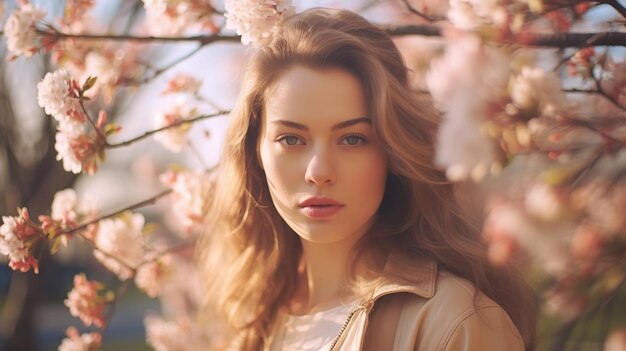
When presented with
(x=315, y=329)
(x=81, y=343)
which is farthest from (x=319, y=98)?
(x=81, y=343)

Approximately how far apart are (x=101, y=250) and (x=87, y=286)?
0.45 feet

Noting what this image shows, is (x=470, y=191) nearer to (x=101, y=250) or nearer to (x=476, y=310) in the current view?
(x=476, y=310)

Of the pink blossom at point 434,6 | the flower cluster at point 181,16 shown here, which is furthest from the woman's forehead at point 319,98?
the pink blossom at point 434,6

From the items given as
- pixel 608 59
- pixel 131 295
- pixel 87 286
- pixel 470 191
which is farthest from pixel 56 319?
pixel 608 59

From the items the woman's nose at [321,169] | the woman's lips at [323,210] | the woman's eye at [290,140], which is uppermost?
the woman's eye at [290,140]

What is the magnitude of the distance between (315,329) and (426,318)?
1.26 feet

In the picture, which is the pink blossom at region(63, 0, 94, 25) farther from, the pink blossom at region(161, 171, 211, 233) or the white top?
the white top

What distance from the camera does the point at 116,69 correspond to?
238 cm

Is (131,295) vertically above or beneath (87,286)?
beneath

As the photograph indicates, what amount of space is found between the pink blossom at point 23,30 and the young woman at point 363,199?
1.98 feet

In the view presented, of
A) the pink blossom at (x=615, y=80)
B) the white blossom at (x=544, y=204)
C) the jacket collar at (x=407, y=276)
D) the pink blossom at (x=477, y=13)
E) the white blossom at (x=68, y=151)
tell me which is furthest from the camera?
the white blossom at (x=68, y=151)

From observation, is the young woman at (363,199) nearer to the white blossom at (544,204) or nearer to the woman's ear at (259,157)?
the woman's ear at (259,157)

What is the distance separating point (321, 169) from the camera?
64.2 inches

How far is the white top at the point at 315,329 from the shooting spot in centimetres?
181
